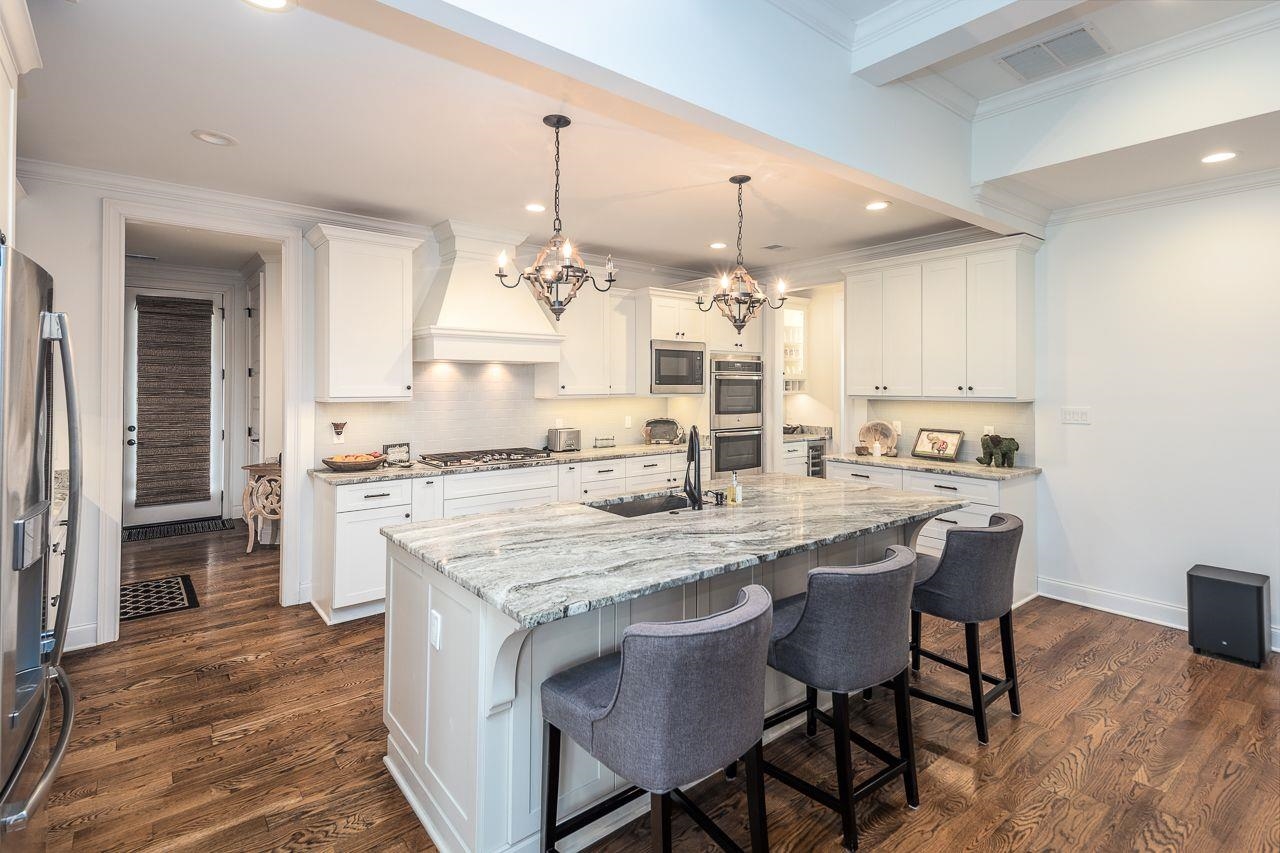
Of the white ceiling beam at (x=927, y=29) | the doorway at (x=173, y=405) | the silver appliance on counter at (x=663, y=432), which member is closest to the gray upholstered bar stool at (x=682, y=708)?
the white ceiling beam at (x=927, y=29)

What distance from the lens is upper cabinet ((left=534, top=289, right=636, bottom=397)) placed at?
5.23 m

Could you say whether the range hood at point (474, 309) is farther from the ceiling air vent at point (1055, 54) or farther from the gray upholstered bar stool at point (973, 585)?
the gray upholstered bar stool at point (973, 585)

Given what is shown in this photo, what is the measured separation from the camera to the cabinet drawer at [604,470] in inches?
197

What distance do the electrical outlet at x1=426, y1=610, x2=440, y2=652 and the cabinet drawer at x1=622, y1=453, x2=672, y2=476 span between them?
3264 millimetres

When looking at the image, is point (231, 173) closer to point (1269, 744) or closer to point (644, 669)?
point (644, 669)

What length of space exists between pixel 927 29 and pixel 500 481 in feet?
11.5

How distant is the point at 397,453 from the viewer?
457 centimetres

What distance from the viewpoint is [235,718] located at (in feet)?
9.20

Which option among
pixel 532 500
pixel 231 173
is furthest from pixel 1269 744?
pixel 231 173

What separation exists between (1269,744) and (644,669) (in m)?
2.88

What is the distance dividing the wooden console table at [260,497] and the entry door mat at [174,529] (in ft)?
3.46

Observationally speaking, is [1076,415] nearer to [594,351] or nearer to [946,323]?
[946,323]

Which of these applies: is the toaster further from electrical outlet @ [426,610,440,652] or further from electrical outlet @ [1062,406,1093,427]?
electrical outlet @ [1062,406,1093,427]

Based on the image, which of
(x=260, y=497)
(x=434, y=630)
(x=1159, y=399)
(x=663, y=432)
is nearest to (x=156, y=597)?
(x=260, y=497)
